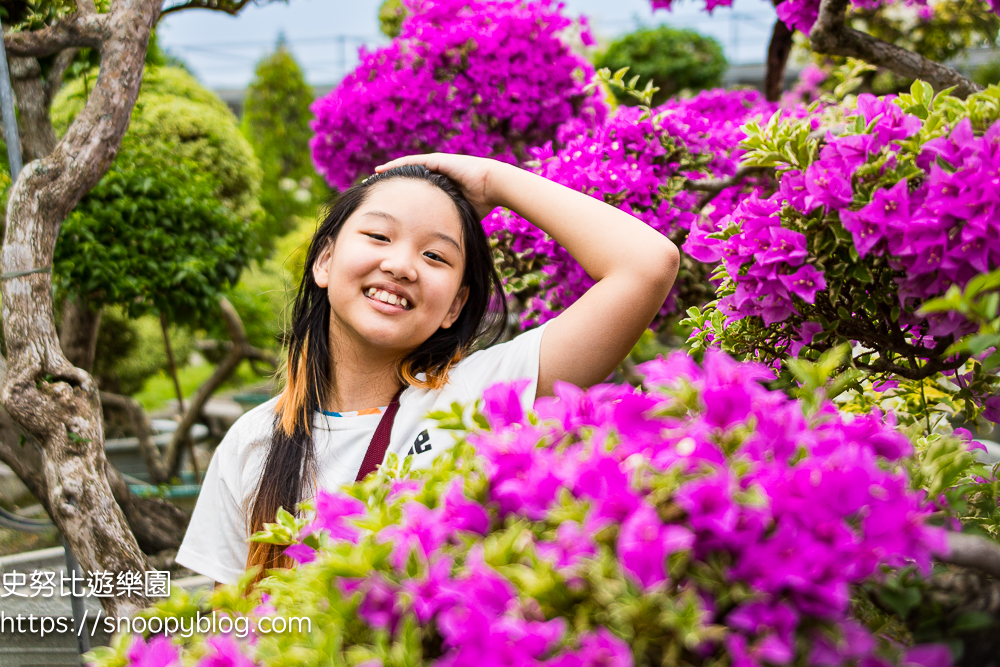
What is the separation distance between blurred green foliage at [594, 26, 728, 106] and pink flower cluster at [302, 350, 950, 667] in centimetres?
795

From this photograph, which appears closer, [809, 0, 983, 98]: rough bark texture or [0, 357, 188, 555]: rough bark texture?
[809, 0, 983, 98]: rough bark texture

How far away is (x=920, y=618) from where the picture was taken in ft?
2.76

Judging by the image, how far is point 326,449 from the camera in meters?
1.68

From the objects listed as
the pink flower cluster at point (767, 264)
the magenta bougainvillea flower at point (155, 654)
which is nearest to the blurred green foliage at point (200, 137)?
the pink flower cluster at point (767, 264)

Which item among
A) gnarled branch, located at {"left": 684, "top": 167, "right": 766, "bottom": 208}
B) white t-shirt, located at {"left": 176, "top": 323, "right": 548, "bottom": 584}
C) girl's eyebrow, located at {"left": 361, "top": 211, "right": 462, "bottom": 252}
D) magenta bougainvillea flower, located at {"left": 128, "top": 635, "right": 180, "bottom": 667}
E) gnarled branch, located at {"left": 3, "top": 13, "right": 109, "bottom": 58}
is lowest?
white t-shirt, located at {"left": 176, "top": 323, "right": 548, "bottom": 584}

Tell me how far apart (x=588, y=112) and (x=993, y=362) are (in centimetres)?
237

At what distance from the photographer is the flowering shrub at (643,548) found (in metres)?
0.66

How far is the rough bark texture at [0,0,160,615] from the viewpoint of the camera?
1908 mm

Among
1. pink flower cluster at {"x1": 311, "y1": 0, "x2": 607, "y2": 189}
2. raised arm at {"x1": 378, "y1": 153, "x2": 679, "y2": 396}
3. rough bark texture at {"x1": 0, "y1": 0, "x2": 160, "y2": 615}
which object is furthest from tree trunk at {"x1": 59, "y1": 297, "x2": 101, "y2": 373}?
raised arm at {"x1": 378, "y1": 153, "x2": 679, "y2": 396}

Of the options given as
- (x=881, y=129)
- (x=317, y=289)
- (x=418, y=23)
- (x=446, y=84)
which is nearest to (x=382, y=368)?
(x=317, y=289)

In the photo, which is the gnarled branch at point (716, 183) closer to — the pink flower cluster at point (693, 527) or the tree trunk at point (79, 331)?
the pink flower cluster at point (693, 527)

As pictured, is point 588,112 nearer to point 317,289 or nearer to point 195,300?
point 317,289

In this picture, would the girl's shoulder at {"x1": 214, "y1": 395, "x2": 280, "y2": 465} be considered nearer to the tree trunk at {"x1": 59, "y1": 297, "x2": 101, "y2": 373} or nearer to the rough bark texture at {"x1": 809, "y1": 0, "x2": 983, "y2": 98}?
the rough bark texture at {"x1": 809, "y1": 0, "x2": 983, "y2": 98}

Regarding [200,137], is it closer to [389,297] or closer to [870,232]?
[389,297]
